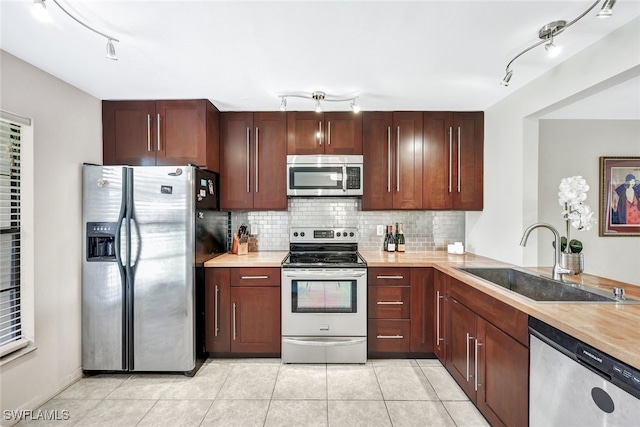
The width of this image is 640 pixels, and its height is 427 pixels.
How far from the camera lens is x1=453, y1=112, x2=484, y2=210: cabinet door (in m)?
3.00

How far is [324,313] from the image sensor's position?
264 centimetres

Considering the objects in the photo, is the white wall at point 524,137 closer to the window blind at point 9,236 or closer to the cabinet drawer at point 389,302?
the cabinet drawer at point 389,302

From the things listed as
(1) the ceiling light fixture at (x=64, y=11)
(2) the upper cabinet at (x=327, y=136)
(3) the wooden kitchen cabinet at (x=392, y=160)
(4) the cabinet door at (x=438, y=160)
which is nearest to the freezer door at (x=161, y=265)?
(1) the ceiling light fixture at (x=64, y=11)

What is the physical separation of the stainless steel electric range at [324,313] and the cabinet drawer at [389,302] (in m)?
0.10

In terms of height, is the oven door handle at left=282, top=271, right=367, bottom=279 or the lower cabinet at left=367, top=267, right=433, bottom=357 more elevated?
the oven door handle at left=282, top=271, right=367, bottom=279

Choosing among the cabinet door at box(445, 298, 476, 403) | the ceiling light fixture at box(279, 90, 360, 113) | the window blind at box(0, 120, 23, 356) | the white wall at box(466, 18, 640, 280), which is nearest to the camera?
the white wall at box(466, 18, 640, 280)

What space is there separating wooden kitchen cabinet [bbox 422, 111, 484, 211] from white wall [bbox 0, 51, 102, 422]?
125 inches

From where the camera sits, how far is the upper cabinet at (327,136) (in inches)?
119

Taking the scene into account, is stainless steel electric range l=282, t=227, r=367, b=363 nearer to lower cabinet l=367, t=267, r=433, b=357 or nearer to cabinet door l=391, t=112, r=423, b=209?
lower cabinet l=367, t=267, r=433, b=357

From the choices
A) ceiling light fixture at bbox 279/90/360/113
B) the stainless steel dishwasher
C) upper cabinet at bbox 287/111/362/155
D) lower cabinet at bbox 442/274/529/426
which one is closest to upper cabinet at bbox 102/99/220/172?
ceiling light fixture at bbox 279/90/360/113

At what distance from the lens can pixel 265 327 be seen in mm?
2713

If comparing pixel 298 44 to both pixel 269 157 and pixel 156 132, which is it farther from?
pixel 156 132

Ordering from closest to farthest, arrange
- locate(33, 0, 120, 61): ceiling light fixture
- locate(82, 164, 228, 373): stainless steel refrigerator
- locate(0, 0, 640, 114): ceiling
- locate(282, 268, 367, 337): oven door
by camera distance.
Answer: locate(33, 0, 120, 61): ceiling light fixture, locate(0, 0, 640, 114): ceiling, locate(82, 164, 228, 373): stainless steel refrigerator, locate(282, 268, 367, 337): oven door

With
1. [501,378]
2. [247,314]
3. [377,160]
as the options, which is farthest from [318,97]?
[501,378]
